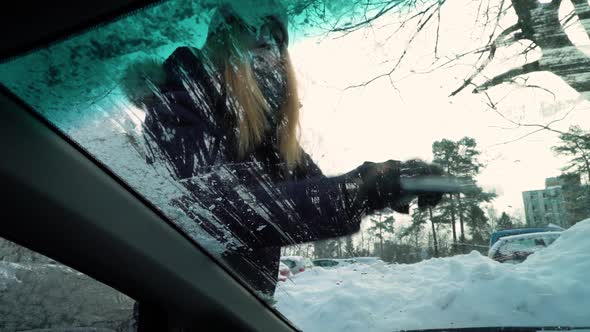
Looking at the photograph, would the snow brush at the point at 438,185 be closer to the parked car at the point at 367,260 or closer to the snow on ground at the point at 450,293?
the snow on ground at the point at 450,293

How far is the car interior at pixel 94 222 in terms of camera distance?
1346 mm

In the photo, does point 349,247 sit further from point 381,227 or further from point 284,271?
point 284,271

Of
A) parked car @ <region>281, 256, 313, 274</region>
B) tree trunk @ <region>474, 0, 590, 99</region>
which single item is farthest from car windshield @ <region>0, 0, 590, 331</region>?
parked car @ <region>281, 256, 313, 274</region>

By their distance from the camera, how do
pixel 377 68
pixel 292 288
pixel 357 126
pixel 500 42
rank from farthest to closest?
pixel 292 288 → pixel 357 126 → pixel 377 68 → pixel 500 42

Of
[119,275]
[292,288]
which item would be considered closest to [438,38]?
[292,288]

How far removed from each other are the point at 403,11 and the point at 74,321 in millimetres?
2462

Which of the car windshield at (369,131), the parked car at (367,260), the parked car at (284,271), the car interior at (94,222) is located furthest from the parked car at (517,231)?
the car interior at (94,222)

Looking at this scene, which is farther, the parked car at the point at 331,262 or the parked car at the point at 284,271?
the parked car at the point at 284,271

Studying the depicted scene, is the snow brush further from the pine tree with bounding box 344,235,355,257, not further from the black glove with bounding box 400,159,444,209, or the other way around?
the pine tree with bounding box 344,235,355,257

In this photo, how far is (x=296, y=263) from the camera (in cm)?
218

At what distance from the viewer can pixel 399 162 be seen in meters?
1.72

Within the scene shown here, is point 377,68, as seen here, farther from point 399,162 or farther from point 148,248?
point 148,248

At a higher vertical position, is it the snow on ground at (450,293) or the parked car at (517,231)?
the parked car at (517,231)

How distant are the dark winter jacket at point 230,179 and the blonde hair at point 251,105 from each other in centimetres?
3
